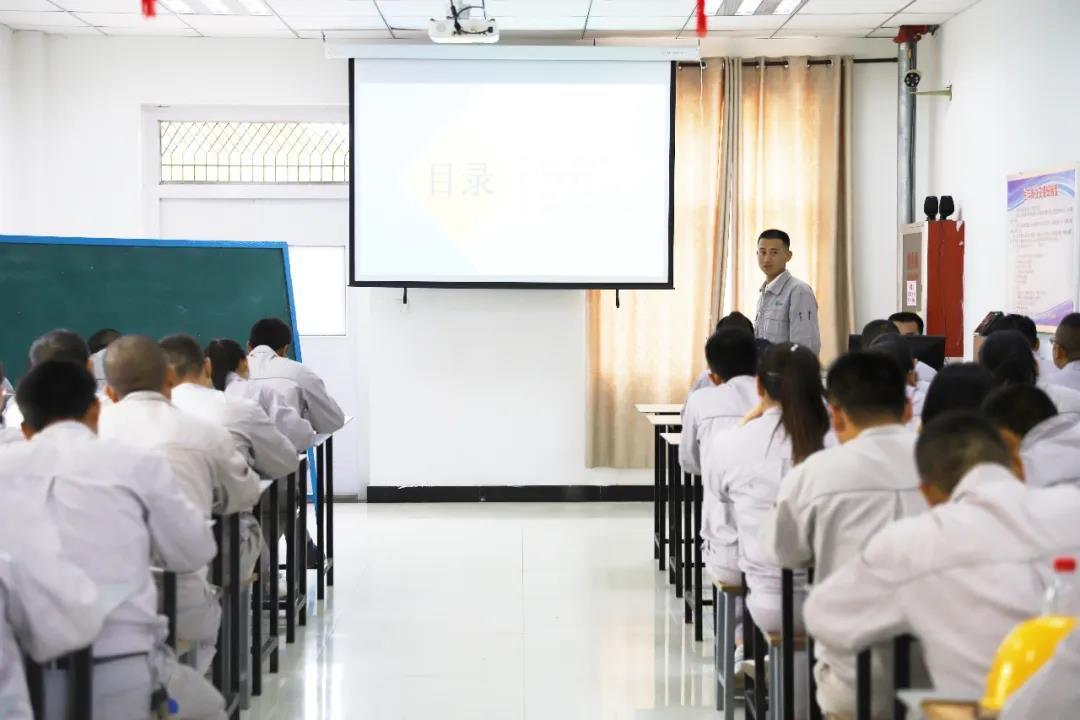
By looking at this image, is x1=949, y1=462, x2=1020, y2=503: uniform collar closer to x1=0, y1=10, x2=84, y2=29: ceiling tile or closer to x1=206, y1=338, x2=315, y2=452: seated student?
x1=206, y1=338, x2=315, y2=452: seated student

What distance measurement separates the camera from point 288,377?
16.6 ft

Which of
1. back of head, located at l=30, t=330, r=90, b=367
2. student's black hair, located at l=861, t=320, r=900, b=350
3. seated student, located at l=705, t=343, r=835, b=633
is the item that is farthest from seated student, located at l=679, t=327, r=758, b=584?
back of head, located at l=30, t=330, r=90, b=367

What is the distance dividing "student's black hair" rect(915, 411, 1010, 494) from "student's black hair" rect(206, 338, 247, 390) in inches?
125

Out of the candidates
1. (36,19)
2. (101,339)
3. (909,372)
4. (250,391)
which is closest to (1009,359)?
(909,372)

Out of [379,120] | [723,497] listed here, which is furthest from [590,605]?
[379,120]

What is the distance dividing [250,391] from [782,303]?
276 centimetres

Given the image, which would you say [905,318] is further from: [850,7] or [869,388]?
[869,388]

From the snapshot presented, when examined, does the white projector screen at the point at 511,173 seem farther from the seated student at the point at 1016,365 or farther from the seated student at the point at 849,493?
the seated student at the point at 849,493

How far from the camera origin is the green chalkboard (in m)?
6.01

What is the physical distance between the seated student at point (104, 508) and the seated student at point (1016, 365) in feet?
8.39

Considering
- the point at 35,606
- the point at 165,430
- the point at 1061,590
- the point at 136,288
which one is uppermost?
the point at 136,288

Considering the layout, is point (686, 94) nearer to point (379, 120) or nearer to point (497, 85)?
point (497, 85)

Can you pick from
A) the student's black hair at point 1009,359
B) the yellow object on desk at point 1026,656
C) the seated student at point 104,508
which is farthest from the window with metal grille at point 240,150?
the yellow object on desk at point 1026,656

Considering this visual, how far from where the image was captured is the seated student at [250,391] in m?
4.57
